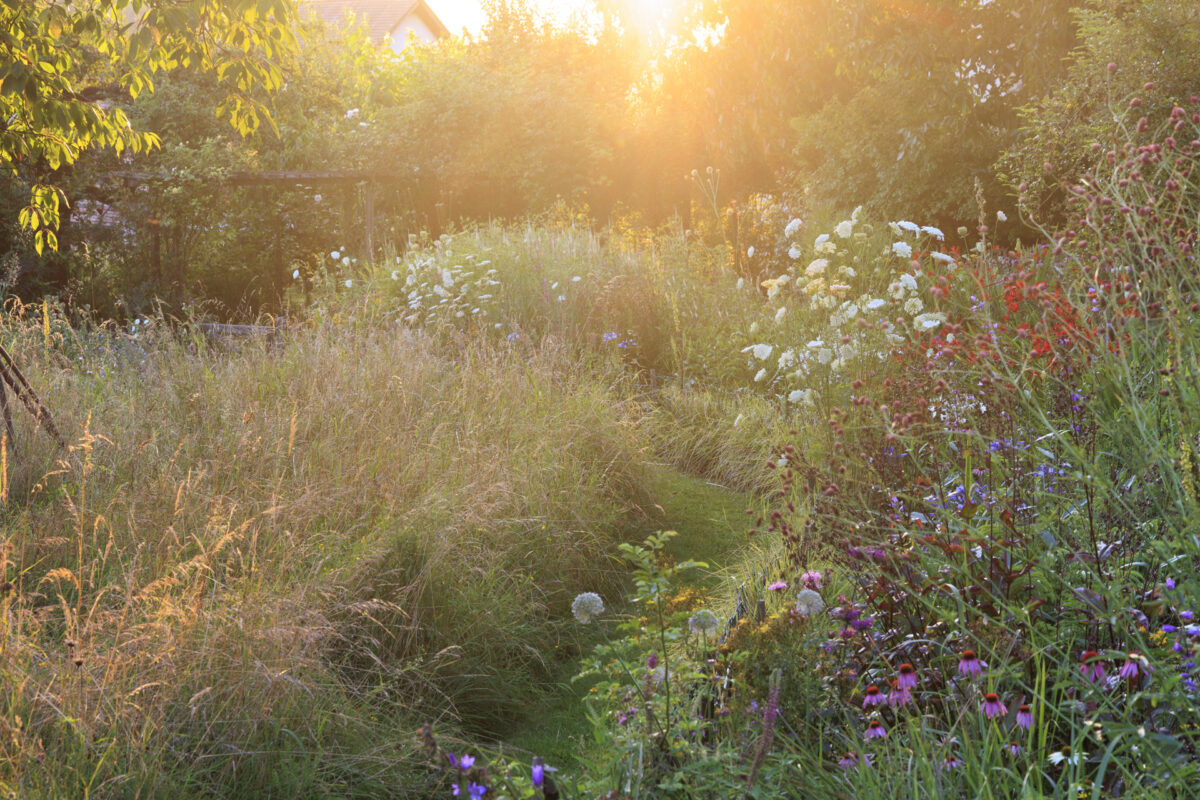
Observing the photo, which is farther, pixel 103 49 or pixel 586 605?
pixel 103 49

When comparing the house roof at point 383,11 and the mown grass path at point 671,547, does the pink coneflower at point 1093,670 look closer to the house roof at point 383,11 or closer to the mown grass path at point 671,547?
the mown grass path at point 671,547

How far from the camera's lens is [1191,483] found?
1.82 m

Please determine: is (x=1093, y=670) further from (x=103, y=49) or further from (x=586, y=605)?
(x=103, y=49)

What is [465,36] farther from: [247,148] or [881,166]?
[881,166]

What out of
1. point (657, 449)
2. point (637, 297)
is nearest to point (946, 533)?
point (657, 449)

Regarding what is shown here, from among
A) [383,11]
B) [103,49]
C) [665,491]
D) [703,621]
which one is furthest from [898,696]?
[383,11]

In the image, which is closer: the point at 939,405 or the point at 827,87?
the point at 939,405

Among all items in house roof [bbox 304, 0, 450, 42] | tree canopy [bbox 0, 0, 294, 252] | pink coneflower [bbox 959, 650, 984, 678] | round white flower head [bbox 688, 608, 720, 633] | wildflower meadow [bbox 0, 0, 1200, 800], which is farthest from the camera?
house roof [bbox 304, 0, 450, 42]

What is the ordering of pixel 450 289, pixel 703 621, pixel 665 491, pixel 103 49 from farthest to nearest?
1. pixel 450 289
2. pixel 665 491
3. pixel 103 49
4. pixel 703 621

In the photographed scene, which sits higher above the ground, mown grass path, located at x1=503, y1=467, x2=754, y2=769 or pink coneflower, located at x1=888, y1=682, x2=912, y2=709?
pink coneflower, located at x1=888, y1=682, x2=912, y2=709

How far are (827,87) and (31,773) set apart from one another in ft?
40.9

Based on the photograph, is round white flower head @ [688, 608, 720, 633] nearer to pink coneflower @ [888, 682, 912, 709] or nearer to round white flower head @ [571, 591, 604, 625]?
round white flower head @ [571, 591, 604, 625]

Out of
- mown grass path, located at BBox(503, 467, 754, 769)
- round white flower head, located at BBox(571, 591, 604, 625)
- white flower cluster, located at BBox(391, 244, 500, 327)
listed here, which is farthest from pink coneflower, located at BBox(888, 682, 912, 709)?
white flower cluster, located at BBox(391, 244, 500, 327)

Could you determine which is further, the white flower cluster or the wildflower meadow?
the white flower cluster
